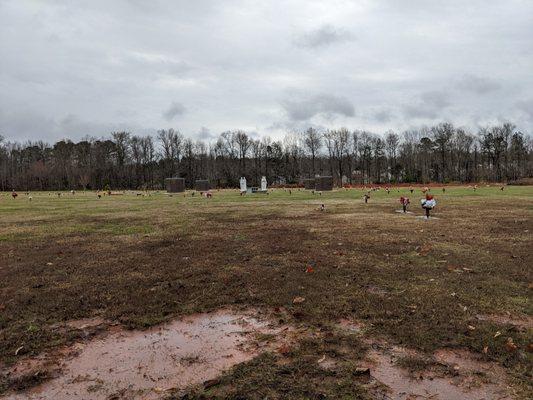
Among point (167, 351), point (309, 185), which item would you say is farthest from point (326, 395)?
point (309, 185)

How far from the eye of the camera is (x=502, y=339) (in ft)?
16.7

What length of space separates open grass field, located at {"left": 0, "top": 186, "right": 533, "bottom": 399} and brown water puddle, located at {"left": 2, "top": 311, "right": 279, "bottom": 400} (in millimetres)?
269

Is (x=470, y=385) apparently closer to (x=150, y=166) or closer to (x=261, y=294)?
(x=261, y=294)

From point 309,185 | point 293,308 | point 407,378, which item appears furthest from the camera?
point 309,185

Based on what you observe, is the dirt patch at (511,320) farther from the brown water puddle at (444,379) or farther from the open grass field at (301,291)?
the brown water puddle at (444,379)

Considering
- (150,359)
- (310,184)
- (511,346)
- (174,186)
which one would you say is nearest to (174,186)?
(174,186)

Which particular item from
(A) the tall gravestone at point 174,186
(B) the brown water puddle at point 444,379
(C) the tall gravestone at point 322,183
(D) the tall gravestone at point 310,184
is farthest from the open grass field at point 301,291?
(D) the tall gravestone at point 310,184

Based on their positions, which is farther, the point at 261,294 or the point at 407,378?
the point at 261,294

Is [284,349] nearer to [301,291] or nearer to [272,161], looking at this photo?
[301,291]

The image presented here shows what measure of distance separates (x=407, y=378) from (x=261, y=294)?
10.9ft

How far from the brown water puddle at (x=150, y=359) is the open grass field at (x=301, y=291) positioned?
0.27 metres

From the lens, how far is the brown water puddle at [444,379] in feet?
13.0

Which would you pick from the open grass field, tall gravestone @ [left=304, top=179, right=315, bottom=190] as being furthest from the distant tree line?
the open grass field

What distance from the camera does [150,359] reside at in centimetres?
486
